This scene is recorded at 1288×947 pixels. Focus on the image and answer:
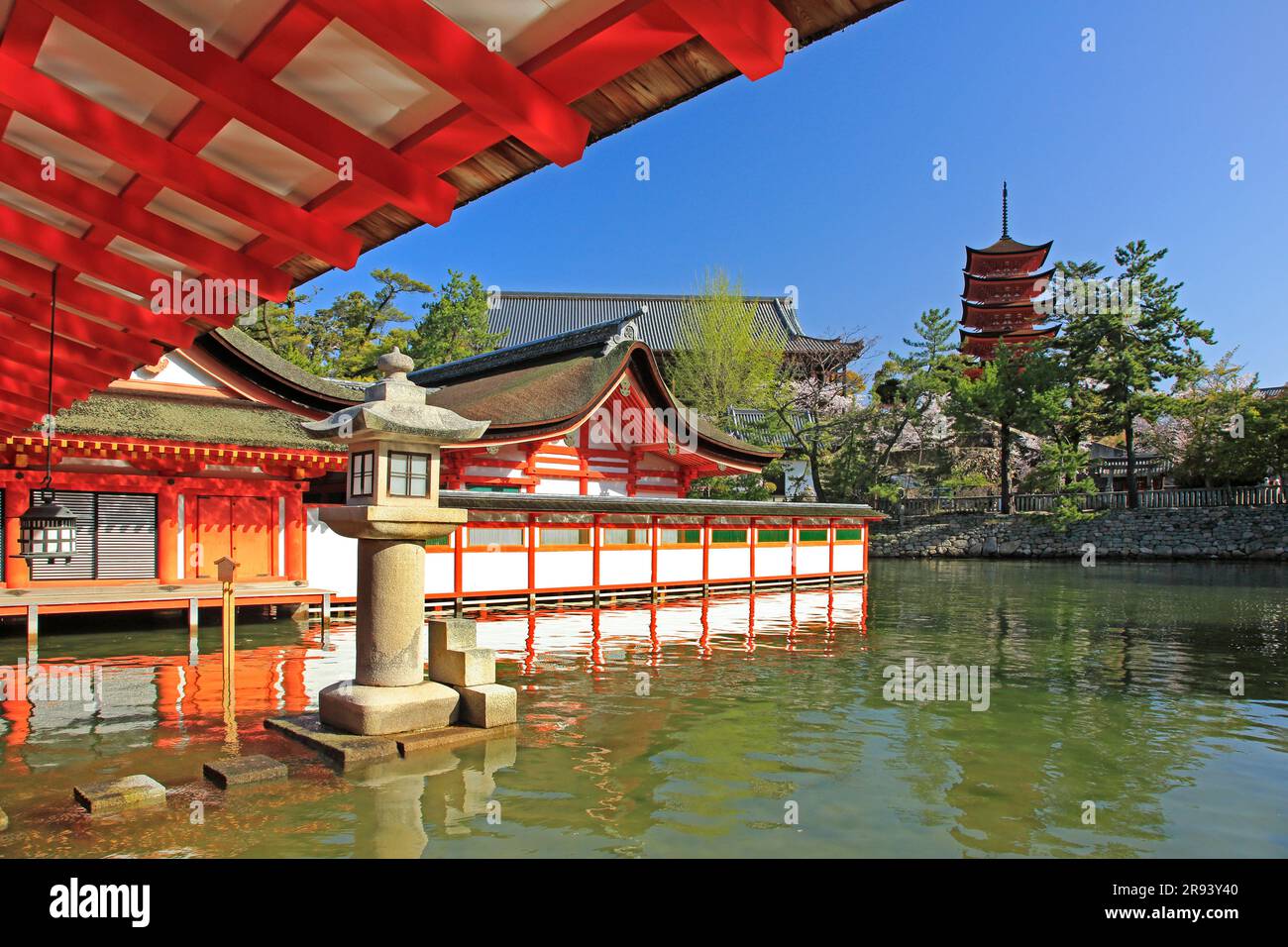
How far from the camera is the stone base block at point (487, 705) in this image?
805 cm

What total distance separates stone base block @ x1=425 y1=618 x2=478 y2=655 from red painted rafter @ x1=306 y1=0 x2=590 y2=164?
5939 mm

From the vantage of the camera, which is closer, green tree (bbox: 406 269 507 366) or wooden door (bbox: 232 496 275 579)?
wooden door (bbox: 232 496 275 579)

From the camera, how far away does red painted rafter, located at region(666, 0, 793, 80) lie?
252 cm

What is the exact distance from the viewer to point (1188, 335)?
3869 centimetres

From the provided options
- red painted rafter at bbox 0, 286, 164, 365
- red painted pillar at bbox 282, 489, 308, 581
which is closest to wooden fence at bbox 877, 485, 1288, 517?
red painted pillar at bbox 282, 489, 308, 581

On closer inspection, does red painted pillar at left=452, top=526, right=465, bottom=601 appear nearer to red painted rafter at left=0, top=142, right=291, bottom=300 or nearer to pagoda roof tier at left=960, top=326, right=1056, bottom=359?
red painted rafter at left=0, top=142, right=291, bottom=300

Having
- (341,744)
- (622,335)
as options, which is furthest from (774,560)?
(341,744)

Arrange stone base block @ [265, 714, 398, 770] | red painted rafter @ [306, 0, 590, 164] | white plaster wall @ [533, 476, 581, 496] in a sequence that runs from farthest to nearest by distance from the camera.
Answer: white plaster wall @ [533, 476, 581, 496] < stone base block @ [265, 714, 398, 770] < red painted rafter @ [306, 0, 590, 164]

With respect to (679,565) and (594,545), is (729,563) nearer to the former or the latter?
(679,565)

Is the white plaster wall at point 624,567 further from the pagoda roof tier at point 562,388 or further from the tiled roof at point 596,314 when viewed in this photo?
the tiled roof at point 596,314

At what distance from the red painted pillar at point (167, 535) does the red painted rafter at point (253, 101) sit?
15.2 m

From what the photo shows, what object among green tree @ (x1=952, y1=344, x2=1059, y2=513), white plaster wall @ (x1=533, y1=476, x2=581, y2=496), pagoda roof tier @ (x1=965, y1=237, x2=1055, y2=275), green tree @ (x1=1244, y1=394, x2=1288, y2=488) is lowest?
white plaster wall @ (x1=533, y1=476, x2=581, y2=496)

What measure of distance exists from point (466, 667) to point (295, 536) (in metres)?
11.0

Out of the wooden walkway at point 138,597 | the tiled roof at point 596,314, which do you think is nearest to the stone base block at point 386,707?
the wooden walkway at point 138,597
